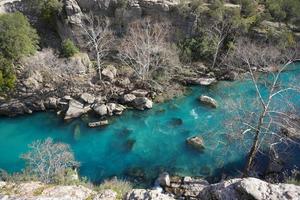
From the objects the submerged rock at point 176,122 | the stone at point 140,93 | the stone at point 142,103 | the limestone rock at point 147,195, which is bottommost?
the submerged rock at point 176,122

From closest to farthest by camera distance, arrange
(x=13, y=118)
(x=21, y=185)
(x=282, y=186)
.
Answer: (x=282, y=186) → (x=21, y=185) → (x=13, y=118)

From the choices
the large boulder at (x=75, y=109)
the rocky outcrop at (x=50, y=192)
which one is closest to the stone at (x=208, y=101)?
the large boulder at (x=75, y=109)

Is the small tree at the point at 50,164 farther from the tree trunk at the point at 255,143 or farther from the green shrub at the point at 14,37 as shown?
the green shrub at the point at 14,37

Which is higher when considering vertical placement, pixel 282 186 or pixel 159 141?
pixel 282 186

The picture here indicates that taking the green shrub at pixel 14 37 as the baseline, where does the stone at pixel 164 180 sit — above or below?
below

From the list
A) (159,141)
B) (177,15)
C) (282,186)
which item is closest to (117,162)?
(159,141)

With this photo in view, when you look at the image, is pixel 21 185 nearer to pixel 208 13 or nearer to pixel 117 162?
pixel 117 162

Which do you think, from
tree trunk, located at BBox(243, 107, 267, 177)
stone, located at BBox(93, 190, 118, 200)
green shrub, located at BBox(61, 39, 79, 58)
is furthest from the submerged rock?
stone, located at BBox(93, 190, 118, 200)

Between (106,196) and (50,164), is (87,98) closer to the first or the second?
(50,164)
